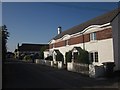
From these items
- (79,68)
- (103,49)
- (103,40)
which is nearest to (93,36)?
(103,40)

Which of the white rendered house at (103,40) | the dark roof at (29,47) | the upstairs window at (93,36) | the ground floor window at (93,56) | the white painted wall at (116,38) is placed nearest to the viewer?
the white painted wall at (116,38)

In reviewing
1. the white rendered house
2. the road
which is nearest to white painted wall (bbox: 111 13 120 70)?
the white rendered house

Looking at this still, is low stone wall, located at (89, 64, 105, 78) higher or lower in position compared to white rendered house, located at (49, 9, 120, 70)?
lower

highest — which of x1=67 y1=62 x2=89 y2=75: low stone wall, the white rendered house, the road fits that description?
the white rendered house

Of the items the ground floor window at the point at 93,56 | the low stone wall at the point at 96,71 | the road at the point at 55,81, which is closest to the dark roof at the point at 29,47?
the ground floor window at the point at 93,56

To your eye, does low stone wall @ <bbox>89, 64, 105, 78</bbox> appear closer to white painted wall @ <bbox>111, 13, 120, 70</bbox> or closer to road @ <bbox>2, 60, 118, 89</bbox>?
road @ <bbox>2, 60, 118, 89</bbox>

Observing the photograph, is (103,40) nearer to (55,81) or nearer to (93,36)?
(93,36)

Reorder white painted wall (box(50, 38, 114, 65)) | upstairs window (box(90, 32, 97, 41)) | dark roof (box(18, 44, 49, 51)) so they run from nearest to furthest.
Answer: white painted wall (box(50, 38, 114, 65)) → upstairs window (box(90, 32, 97, 41)) → dark roof (box(18, 44, 49, 51))

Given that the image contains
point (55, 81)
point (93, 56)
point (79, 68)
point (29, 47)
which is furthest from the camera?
point (29, 47)

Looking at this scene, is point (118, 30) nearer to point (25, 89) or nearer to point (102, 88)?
point (102, 88)

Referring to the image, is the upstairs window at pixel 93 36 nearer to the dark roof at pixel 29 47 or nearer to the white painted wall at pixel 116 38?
the white painted wall at pixel 116 38

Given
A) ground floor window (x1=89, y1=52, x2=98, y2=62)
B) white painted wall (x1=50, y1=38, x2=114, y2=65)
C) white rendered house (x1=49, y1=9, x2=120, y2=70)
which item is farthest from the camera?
ground floor window (x1=89, y1=52, x2=98, y2=62)

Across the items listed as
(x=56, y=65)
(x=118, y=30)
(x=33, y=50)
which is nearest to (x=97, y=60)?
(x=118, y=30)

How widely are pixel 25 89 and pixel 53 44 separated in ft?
119
